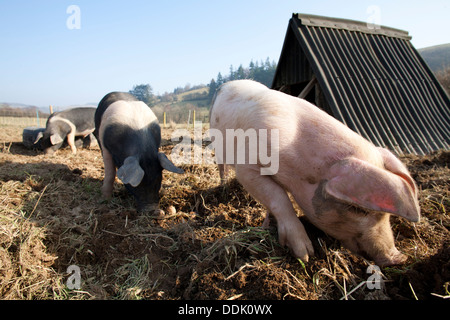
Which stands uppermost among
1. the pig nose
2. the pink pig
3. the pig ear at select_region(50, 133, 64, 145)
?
the pink pig

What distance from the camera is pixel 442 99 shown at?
8336 millimetres

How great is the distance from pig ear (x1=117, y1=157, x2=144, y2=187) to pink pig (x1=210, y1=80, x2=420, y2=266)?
1.44 metres

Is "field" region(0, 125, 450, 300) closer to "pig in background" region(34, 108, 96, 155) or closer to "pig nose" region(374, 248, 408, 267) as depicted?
"pig nose" region(374, 248, 408, 267)

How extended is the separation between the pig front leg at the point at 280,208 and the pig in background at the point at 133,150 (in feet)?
4.55

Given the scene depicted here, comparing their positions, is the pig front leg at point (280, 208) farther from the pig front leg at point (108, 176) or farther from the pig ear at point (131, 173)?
the pig front leg at point (108, 176)

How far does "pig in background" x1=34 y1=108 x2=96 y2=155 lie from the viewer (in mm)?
8148

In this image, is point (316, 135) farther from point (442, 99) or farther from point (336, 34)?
point (442, 99)

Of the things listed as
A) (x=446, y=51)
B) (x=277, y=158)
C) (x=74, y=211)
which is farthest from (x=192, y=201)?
(x=446, y=51)

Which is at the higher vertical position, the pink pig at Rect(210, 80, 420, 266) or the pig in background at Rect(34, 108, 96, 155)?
the pink pig at Rect(210, 80, 420, 266)

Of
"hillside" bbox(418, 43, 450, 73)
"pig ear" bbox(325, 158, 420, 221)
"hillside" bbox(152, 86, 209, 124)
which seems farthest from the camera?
"hillside" bbox(418, 43, 450, 73)

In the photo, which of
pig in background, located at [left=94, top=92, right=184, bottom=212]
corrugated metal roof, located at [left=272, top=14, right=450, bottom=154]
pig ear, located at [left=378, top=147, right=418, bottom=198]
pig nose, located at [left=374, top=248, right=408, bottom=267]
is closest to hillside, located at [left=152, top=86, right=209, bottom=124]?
corrugated metal roof, located at [left=272, top=14, right=450, bottom=154]

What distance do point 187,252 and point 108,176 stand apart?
7.71 feet

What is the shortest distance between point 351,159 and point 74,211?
10.7 feet

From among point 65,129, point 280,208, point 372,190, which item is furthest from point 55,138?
point 372,190
